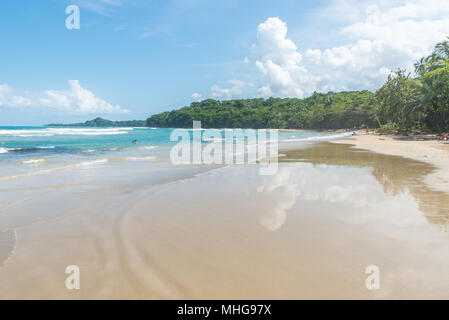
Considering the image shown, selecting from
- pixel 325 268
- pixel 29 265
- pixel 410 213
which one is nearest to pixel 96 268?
pixel 29 265

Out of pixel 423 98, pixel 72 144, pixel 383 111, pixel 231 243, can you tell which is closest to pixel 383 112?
pixel 383 111

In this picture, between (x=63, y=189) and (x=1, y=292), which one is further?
(x=63, y=189)

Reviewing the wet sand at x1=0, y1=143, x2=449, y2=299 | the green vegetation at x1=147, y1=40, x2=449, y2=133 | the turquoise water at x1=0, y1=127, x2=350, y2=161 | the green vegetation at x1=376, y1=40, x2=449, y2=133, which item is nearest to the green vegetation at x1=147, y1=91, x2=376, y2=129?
the green vegetation at x1=147, y1=40, x2=449, y2=133

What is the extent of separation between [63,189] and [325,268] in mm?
8889

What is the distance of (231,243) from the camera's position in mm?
4559

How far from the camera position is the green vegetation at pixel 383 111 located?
116ft

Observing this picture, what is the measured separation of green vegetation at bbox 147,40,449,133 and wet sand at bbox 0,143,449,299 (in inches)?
1369

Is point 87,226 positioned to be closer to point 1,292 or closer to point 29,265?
point 29,265

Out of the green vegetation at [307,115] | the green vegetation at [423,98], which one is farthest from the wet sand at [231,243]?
the green vegetation at [307,115]

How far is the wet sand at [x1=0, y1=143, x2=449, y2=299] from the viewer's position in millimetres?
3279

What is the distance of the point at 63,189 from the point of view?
914 centimetres

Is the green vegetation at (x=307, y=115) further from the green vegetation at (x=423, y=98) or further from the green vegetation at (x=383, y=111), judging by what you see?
the green vegetation at (x=423, y=98)

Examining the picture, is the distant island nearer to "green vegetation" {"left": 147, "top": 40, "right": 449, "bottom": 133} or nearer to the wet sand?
"green vegetation" {"left": 147, "top": 40, "right": 449, "bottom": 133}
